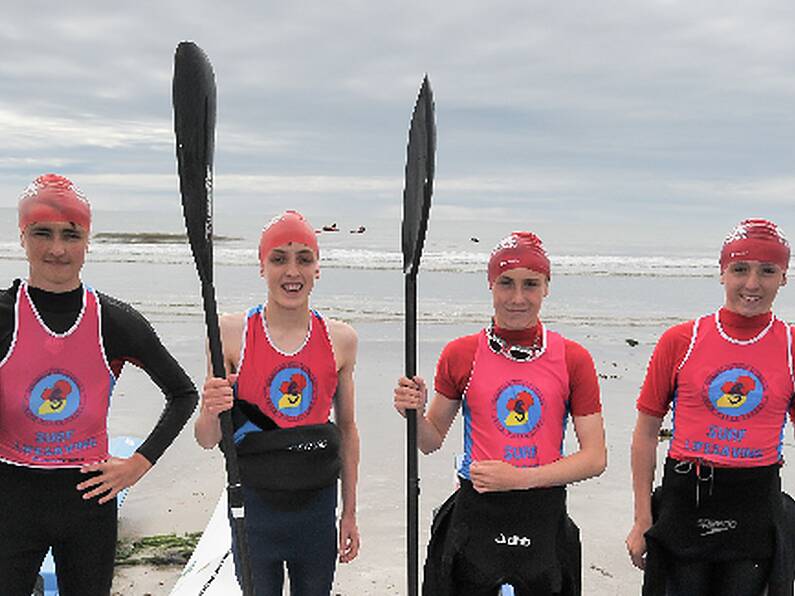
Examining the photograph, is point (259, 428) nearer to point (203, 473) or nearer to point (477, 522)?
point (477, 522)

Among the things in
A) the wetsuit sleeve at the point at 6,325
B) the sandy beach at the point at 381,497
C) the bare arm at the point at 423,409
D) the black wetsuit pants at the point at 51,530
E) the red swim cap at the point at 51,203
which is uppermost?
the red swim cap at the point at 51,203

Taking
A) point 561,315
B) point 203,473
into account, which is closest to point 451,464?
point 203,473

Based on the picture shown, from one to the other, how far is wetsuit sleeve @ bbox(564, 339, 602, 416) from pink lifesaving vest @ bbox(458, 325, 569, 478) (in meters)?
0.02

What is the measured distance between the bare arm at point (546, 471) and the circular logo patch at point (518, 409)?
5.9 inches

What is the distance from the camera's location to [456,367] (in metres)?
3.14

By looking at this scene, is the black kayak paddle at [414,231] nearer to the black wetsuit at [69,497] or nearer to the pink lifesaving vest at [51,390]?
the black wetsuit at [69,497]

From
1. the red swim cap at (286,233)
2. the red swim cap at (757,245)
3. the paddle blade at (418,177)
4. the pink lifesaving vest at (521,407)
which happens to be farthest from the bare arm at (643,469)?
the red swim cap at (286,233)

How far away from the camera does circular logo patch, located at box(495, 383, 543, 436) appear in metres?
Answer: 3.03

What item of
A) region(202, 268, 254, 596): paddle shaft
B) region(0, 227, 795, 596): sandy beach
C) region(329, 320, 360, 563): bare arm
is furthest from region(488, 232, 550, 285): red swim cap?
region(0, 227, 795, 596): sandy beach

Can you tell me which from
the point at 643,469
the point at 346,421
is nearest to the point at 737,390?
the point at 643,469

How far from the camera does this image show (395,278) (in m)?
24.7

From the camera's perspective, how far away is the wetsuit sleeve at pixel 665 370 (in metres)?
3.22

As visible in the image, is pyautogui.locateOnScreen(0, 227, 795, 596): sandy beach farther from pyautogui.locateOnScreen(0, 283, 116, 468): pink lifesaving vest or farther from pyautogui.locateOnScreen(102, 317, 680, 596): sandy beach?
pyautogui.locateOnScreen(0, 283, 116, 468): pink lifesaving vest

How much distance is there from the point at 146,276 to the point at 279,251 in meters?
21.9
